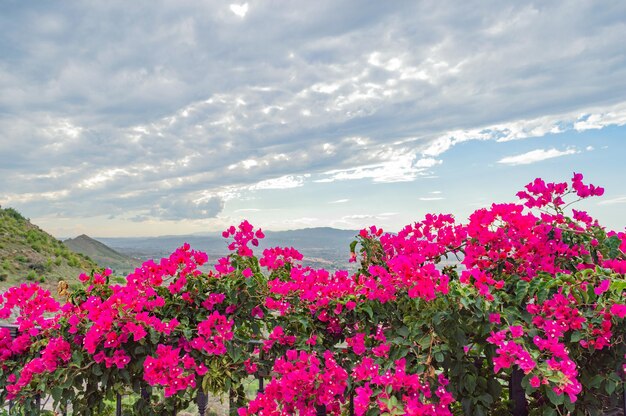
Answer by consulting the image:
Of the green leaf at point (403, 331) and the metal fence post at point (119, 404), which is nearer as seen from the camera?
the green leaf at point (403, 331)

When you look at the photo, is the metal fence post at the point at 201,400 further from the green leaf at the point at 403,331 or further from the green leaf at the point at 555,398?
the green leaf at the point at 555,398

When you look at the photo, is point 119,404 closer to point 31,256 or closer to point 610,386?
point 610,386

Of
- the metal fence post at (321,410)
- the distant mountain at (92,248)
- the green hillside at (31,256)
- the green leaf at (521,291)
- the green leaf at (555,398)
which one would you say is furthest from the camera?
the distant mountain at (92,248)

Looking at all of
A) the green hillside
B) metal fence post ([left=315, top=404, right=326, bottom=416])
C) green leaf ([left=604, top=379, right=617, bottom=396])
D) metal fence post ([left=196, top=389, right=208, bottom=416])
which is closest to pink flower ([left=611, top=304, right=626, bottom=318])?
green leaf ([left=604, top=379, right=617, bottom=396])

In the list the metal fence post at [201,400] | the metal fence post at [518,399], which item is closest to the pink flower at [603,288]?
the metal fence post at [518,399]

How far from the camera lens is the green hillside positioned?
18297mm

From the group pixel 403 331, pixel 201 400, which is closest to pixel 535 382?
pixel 403 331

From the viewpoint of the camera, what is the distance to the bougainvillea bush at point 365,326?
244cm

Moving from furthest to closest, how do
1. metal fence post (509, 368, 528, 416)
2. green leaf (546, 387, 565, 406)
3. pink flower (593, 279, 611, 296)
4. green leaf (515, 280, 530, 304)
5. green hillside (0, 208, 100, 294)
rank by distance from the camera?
green hillside (0, 208, 100, 294)
metal fence post (509, 368, 528, 416)
green leaf (515, 280, 530, 304)
pink flower (593, 279, 611, 296)
green leaf (546, 387, 565, 406)

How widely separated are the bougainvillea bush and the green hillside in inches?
594

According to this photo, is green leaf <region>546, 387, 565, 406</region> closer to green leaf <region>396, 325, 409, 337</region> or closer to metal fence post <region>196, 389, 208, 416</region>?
green leaf <region>396, 325, 409, 337</region>

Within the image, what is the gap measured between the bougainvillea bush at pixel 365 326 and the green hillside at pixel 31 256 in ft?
49.5

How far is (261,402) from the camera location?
9.17ft

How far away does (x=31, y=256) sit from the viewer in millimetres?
20734
